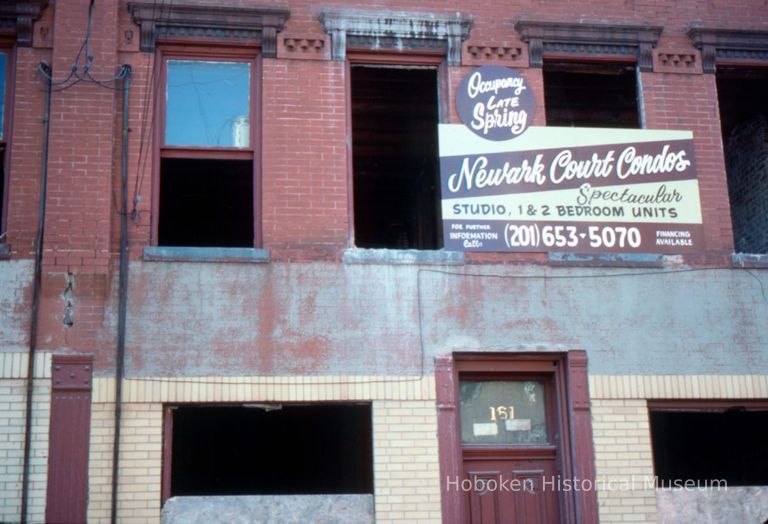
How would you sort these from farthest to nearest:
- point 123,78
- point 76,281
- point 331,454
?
point 331,454, point 123,78, point 76,281

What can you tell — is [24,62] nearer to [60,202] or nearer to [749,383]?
[60,202]

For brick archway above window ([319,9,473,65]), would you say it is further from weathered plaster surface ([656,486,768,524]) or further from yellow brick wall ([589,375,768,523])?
weathered plaster surface ([656,486,768,524])

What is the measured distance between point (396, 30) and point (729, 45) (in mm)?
3902

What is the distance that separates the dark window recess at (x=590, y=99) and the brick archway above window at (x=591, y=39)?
1.15 meters

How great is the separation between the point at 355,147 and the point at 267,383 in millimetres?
6502

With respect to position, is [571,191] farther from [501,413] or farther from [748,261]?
[501,413]

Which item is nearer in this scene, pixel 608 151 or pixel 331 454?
pixel 608 151

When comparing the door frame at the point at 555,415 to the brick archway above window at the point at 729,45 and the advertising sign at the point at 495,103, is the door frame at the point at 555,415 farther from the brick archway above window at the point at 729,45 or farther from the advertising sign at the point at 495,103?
the brick archway above window at the point at 729,45

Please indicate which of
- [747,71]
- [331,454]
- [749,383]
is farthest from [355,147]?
[749,383]

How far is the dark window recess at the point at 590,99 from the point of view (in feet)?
44.6

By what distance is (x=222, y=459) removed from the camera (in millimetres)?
15602

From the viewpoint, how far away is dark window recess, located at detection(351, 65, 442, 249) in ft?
43.2

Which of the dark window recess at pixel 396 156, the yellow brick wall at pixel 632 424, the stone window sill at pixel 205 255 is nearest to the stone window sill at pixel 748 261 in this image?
the yellow brick wall at pixel 632 424

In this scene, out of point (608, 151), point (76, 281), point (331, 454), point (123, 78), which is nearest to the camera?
point (76, 281)
